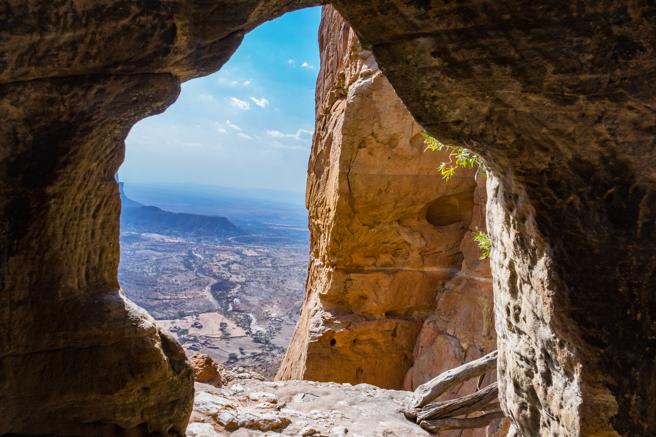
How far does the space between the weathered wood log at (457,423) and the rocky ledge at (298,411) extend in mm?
162

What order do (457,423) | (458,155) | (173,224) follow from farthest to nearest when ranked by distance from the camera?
(173,224) → (457,423) → (458,155)

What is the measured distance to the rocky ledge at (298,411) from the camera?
5.69 metres

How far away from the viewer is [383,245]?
39.6ft

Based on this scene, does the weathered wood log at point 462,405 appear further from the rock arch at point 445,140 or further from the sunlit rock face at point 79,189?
the sunlit rock face at point 79,189

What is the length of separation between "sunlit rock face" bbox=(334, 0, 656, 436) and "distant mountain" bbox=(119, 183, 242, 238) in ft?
190

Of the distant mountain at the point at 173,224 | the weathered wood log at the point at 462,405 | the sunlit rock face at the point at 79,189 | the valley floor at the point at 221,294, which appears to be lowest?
the valley floor at the point at 221,294

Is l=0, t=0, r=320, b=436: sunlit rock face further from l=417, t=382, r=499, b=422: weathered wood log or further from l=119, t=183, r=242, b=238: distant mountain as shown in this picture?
l=119, t=183, r=242, b=238: distant mountain

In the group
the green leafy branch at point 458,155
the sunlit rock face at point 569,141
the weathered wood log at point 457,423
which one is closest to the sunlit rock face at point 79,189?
the sunlit rock face at point 569,141

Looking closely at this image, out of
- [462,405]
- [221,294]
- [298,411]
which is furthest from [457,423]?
[221,294]

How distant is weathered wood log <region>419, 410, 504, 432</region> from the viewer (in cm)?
654

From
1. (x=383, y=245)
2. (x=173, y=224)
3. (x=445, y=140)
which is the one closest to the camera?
(x=445, y=140)

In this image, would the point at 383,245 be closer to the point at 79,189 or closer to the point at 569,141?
the point at 79,189

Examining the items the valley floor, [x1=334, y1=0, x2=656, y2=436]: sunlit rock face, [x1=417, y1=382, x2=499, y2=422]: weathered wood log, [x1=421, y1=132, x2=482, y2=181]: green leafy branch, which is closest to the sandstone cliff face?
[x1=417, y1=382, x2=499, y2=422]: weathered wood log

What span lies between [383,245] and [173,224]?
180 ft
